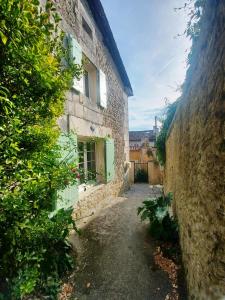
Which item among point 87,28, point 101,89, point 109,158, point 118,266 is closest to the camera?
point 118,266

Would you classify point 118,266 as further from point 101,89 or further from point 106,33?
point 106,33

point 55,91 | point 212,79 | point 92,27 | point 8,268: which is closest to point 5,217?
point 8,268

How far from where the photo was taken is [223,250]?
1.28m

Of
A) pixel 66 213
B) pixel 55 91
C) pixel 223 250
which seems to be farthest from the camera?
pixel 66 213

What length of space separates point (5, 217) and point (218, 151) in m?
1.74

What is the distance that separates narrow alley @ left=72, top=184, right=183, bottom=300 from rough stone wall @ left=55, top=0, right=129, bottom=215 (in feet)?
3.69

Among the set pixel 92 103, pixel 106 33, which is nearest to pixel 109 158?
pixel 92 103

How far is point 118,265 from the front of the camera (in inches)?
121

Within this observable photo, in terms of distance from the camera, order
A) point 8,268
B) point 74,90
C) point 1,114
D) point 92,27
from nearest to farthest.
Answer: point 1,114
point 8,268
point 74,90
point 92,27

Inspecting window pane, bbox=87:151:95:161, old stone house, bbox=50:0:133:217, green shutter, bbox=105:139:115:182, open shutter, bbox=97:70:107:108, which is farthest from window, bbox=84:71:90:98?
window pane, bbox=87:151:95:161

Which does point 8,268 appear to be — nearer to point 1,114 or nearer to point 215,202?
point 1,114

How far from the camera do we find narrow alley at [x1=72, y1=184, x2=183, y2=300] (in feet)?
8.45

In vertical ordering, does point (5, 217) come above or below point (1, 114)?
below

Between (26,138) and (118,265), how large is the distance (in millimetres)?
2516
